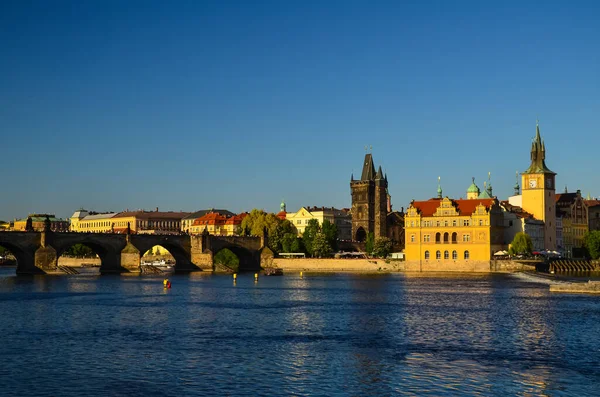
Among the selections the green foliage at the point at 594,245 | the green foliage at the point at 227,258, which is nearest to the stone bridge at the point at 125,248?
the green foliage at the point at 227,258

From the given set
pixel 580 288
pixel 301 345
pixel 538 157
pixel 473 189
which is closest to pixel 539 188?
→ pixel 538 157

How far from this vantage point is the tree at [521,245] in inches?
5453

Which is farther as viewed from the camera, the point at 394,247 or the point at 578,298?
the point at 394,247

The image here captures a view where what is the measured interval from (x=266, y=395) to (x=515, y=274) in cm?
10200

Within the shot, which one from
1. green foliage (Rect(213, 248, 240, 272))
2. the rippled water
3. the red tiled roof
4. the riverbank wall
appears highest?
the red tiled roof

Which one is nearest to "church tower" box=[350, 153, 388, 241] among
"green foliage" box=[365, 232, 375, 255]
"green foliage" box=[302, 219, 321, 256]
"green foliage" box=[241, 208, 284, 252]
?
"green foliage" box=[365, 232, 375, 255]

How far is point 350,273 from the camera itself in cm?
14762

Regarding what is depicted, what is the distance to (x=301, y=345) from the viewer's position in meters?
47.0

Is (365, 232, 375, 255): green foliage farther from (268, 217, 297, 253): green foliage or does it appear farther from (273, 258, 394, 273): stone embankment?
(273, 258, 394, 273): stone embankment

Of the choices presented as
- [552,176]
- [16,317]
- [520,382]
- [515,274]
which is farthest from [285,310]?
[552,176]

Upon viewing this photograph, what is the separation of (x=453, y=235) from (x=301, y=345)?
99364 millimetres

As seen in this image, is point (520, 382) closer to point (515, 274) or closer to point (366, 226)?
point (515, 274)

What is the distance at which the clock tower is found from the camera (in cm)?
15600

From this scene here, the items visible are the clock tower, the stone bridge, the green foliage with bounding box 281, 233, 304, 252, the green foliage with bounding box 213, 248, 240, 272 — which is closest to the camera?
the stone bridge
